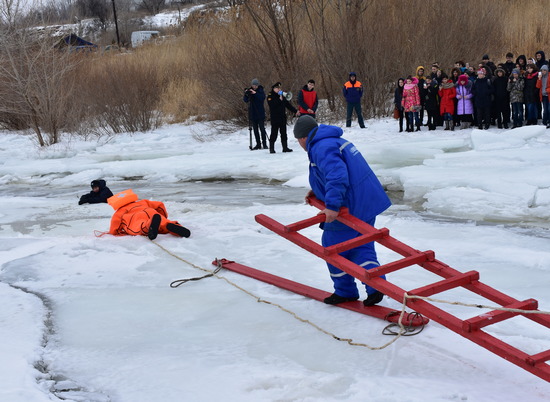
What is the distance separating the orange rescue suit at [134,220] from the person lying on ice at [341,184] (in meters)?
2.68

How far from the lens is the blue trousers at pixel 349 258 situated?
157 inches

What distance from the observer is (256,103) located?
13234 millimetres

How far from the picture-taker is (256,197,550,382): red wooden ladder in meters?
2.92

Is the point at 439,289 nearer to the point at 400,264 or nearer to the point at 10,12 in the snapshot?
the point at 400,264

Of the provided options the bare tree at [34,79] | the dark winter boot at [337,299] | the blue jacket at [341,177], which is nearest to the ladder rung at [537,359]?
the blue jacket at [341,177]

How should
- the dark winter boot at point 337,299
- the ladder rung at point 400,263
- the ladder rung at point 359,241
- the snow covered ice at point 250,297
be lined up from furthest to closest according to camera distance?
the dark winter boot at point 337,299 → the ladder rung at point 359,241 → the ladder rung at point 400,263 → the snow covered ice at point 250,297

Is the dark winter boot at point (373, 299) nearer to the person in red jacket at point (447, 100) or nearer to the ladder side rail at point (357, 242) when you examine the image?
the ladder side rail at point (357, 242)

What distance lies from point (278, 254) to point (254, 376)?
242 cm

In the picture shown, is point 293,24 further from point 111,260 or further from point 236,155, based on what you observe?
point 111,260

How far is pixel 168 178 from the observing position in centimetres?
1177

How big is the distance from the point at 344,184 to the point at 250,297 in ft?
4.03

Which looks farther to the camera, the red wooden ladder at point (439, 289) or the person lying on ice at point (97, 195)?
the person lying on ice at point (97, 195)

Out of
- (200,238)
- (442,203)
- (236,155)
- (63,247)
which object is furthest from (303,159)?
(63,247)

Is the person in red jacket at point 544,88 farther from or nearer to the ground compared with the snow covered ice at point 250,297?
farther from the ground
